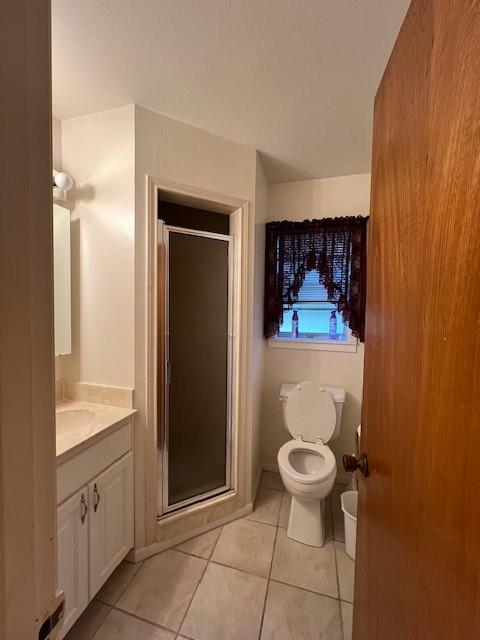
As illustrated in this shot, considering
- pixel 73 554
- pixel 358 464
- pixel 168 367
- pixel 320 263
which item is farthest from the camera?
pixel 320 263

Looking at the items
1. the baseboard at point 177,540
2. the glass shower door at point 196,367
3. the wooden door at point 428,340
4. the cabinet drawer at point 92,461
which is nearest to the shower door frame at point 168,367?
the glass shower door at point 196,367

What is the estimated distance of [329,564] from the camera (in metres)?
1.55

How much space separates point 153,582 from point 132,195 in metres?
2.01

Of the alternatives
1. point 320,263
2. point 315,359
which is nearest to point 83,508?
point 315,359

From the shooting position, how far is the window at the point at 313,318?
89.4 inches

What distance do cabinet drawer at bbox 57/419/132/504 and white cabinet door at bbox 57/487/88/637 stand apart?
0.05 meters

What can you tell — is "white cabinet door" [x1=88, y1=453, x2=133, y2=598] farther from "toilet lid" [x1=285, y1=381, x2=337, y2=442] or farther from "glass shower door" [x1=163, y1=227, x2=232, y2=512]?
"toilet lid" [x1=285, y1=381, x2=337, y2=442]

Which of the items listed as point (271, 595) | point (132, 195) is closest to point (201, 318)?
point (132, 195)

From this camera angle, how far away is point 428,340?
1.57 ft

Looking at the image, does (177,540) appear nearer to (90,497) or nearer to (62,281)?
(90,497)

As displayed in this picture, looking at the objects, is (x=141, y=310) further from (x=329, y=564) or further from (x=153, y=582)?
(x=329, y=564)

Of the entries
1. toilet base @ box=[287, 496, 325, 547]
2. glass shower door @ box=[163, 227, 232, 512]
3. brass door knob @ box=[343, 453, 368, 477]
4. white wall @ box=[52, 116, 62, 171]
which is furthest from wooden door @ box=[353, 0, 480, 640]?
white wall @ box=[52, 116, 62, 171]

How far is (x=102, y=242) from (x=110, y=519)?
141 cm

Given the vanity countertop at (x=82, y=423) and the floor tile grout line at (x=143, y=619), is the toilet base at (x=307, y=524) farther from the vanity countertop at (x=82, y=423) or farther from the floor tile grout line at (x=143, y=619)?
the vanity countertop at (x=82, y=423)
